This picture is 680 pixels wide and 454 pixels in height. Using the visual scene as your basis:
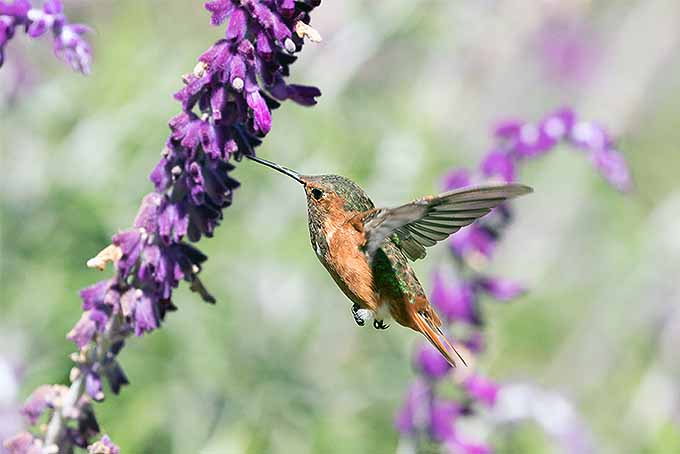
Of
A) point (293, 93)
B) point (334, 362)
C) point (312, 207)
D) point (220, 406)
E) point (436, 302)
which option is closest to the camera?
point (293, 93)

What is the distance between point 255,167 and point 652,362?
9.52 ft

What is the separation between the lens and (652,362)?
668 centimetres

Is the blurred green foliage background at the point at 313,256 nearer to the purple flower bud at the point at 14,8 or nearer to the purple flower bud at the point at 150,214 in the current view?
the purple flower bud at the point at 150,214

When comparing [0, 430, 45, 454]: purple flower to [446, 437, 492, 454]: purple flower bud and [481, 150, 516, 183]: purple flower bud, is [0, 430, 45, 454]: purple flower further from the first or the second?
[481, 150, 516, 183]: purple flower bud

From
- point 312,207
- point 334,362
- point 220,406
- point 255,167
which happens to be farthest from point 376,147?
point 312,207

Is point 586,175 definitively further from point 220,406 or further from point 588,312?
point 220,406

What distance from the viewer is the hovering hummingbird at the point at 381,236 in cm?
269

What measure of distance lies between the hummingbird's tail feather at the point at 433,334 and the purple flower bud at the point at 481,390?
2.36 feet

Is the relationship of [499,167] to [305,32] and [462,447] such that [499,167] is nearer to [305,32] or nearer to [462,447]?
[462,447]

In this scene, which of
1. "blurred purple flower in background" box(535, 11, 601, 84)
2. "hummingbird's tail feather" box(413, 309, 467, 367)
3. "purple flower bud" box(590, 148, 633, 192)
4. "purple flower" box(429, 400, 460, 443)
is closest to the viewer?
"hummingbird's tail feather" box(413, 309, 467, 367)

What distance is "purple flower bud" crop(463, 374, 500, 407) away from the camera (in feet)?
13.6

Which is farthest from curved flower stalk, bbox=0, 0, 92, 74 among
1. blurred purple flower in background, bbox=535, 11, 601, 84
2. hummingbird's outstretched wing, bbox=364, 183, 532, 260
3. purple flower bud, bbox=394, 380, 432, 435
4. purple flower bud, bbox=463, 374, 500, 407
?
blurred purple flower in background, bbox=535, 11, 601, 84

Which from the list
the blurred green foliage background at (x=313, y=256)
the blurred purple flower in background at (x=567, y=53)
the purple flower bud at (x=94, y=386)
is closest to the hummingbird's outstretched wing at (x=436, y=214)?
the purple flower bud at (x=94, y=386)

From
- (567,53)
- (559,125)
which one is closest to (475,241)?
(559,125)
